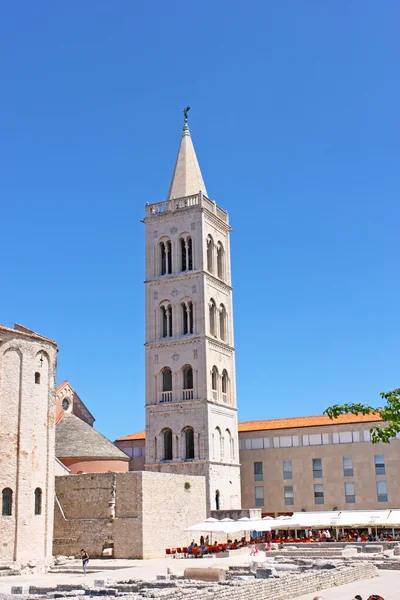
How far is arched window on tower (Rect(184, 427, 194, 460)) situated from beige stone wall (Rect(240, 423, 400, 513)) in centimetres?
699

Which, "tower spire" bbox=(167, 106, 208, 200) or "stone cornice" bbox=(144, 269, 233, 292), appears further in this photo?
"tower spire" bbox=(167, 106, 208, 200)

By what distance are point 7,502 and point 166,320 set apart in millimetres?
28106

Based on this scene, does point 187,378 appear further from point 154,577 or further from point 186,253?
point 154,577

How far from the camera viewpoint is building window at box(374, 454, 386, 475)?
58.9 meters

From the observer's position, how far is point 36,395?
38562 millimetres

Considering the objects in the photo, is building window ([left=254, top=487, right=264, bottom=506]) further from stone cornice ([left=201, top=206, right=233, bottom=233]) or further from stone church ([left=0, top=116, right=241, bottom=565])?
stone cornice ([left=201, top=206, right=233, bottom=233])

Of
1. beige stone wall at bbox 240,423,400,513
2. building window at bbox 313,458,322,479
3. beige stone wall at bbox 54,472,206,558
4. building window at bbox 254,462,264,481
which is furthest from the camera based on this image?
building window at bbox 254,462,264,481

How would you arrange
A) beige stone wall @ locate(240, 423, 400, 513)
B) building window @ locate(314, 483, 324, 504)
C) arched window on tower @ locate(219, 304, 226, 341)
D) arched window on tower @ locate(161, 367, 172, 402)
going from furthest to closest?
arched window on tower @ locate(219, 304, 226, 341) < building window @ locate(314, 483, 324, 504) < arched window on tower @ locate(161, 367, 172, 402) < beige stone wall @ locate(240, 423, 400, 513)

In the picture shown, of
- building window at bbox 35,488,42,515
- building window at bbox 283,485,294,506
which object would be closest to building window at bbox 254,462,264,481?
building window at bbox 283,485,294,506

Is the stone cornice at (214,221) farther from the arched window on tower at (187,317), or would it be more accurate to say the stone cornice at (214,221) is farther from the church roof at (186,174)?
the arched window on tower at (187,317)

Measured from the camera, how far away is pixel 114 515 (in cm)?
4231

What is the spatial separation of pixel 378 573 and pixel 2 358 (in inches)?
764

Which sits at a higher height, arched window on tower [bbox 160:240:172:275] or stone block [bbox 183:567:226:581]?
arched window on tower [bbox 160:240:172:275]

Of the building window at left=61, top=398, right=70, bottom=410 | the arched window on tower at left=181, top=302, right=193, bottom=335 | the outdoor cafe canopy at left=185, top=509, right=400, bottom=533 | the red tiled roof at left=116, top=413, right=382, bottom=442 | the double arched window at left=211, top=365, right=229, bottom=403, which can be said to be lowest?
the outdoor cafe canopy at left=185, top=509, right=400, bottom=533
